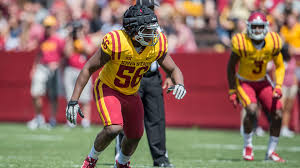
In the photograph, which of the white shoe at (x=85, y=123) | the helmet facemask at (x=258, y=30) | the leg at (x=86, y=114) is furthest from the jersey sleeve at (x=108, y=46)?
the white shoe at (x=85, y=123)

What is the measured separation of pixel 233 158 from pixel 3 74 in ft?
27.4

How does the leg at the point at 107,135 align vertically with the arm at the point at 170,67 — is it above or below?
below

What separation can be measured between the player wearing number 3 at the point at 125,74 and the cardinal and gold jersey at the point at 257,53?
2.31 metres

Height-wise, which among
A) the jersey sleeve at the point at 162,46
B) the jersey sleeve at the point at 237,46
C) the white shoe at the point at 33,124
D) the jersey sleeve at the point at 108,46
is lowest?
the white shoe at the point at 33,124

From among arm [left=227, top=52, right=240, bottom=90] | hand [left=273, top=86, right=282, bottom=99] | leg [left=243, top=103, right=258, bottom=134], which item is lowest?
leg [left=243, top=103, right=258, bottom=134]

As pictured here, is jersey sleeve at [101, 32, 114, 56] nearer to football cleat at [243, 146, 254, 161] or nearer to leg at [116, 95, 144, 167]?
leg at [116, 95, 144, 167]

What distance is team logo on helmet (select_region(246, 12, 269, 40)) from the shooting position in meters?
8.19

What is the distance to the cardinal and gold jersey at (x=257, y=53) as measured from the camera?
8250 mm

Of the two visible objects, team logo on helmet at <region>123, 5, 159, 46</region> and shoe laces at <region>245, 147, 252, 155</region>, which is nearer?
team logo on helmet at <region>123, 5, 159, 46</region>

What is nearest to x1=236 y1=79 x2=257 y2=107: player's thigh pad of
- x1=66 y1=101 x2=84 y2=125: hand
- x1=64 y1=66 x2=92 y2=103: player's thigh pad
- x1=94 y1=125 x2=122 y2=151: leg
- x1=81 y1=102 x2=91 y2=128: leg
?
x1=94 y1=125 x2=122 y2=151: leg

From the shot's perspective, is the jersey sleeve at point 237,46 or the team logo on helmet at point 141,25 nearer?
the team logo on helmet at point 141,25

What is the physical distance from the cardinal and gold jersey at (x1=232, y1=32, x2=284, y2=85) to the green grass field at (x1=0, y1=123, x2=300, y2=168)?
128 centimetres

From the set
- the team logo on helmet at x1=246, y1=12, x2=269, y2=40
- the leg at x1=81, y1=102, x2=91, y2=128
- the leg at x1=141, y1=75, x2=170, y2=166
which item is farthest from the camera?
the leg at x1=81, y1=102, x2=91, y2=128

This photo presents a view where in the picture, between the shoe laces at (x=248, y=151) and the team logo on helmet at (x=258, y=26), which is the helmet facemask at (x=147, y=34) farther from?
the shoe laces at (x=248, y=151)
